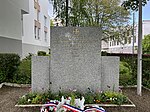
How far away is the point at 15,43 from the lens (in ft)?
43.6

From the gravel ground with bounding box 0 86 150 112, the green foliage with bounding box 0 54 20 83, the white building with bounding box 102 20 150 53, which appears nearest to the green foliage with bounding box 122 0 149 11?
the gravel ground with bounding box 0 86 150 112

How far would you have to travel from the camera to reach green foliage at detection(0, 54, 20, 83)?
754 cm

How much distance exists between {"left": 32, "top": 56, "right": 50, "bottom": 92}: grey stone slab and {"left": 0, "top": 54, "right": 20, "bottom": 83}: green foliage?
2296 millimetres

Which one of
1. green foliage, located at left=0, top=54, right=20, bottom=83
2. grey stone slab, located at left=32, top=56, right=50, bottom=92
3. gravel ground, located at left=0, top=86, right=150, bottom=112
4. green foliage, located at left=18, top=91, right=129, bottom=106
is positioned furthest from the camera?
green foliage, located at left=0, top=54, right=20, bottom=83

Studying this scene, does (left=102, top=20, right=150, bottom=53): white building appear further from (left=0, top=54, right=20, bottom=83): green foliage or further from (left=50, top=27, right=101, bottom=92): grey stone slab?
(left=50, top=27, right=101, bottom=92): grey stone slab

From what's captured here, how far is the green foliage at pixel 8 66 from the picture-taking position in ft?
24.7

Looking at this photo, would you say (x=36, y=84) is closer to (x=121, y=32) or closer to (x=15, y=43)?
(x=15, y=43)

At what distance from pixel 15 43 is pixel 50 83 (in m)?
8.28

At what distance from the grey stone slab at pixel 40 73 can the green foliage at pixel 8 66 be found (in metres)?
2.30

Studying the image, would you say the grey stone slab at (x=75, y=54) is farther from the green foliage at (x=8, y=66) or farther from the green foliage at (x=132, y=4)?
the green foliage at (x=8, y=66)

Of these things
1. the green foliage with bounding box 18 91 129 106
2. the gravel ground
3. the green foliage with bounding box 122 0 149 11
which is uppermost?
the green foliage with bounding box 122 0 149 11

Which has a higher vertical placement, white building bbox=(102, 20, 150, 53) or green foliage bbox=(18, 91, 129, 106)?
white building bbox=(102, 20, 150, 53)

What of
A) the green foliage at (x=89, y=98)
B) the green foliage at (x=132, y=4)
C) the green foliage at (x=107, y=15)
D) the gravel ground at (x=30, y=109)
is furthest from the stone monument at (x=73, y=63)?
the green foliage at (x=107, y=15)

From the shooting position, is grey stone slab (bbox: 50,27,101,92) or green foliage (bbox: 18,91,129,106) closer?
green foliage (bbox: 18,91,129,106)
